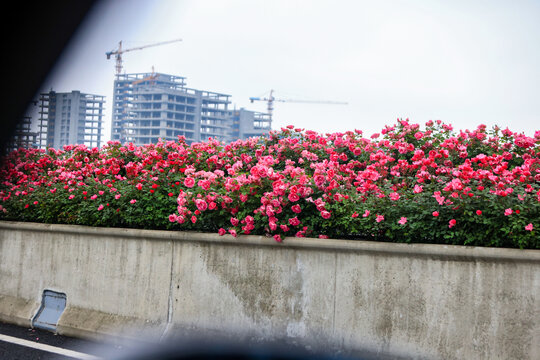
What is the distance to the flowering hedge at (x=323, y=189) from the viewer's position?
237 inches

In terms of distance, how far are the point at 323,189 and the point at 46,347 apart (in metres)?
3.64

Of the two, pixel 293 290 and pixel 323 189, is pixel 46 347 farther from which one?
pixel 323 189

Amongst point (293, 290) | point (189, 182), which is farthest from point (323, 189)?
point (189, 182)

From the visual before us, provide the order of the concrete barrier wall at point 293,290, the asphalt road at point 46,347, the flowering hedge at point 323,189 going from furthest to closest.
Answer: the asphalt road at point 46,347
the flowering hedge at point 323,189
the concrete barrier wall at point 293,290

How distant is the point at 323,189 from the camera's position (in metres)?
7.09

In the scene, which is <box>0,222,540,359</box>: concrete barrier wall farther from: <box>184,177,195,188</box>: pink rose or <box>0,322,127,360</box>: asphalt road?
<box>184,177,195,188</box>: pink rose

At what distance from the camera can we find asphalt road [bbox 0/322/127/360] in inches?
249

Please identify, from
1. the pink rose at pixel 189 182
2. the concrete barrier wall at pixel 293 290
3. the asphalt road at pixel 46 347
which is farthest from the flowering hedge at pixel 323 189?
the asphalt road at pixel 46 347

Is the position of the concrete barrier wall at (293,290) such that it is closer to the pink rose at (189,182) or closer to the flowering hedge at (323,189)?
the flowering hedge at (323,189)

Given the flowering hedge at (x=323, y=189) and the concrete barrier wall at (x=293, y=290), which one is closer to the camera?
the concrete barrier wall at (x=293, y=290)

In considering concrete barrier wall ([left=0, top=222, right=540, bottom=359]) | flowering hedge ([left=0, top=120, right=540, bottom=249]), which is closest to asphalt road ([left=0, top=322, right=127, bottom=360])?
concrete barrier wall ([left=0, top=222, right=540, bottom=359])

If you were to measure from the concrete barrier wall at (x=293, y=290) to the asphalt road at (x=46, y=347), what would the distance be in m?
0.23

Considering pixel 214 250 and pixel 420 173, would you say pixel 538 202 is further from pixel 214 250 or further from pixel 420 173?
pixel 214 250

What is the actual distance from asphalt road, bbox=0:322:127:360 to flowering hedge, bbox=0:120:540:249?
1645 millimetres
